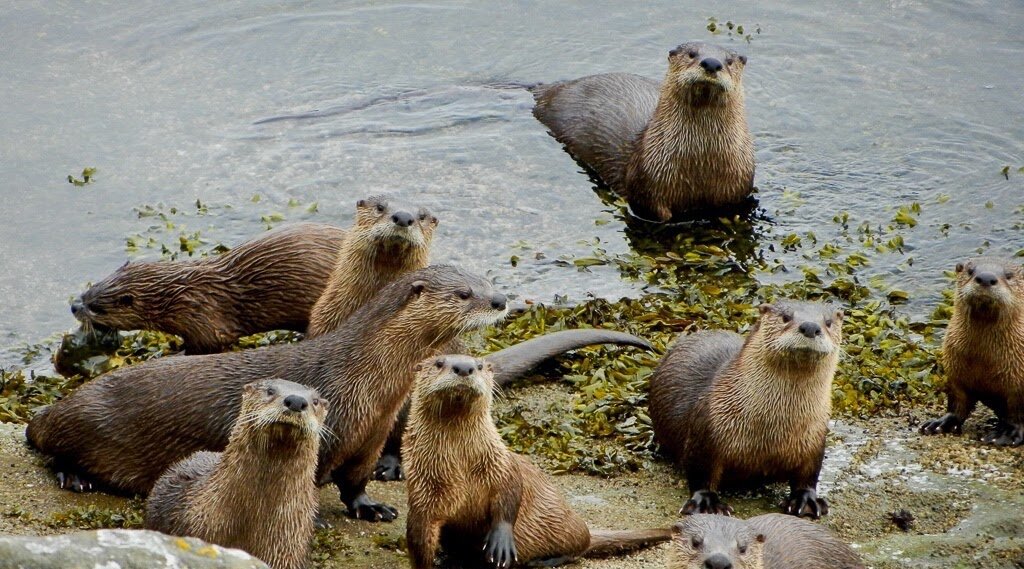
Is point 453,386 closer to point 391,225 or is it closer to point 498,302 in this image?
point 498,302

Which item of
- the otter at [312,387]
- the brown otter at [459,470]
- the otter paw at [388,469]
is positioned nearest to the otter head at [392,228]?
the otter at [312,387]

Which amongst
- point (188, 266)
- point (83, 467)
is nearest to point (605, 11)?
point (188, 266)

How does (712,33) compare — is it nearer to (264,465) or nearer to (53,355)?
(53,355)

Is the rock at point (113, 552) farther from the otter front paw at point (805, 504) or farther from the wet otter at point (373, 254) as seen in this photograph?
the wet otter at point (373, 254)

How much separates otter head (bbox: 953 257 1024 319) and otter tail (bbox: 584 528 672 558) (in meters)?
1.46

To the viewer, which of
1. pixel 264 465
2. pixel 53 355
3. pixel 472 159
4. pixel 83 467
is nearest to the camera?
pixel 264 465

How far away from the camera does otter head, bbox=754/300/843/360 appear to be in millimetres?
4555

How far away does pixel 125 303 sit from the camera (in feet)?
19.8

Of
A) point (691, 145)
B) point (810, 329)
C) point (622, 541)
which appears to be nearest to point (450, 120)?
point (691, 145)

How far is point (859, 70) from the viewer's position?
29.6 ft

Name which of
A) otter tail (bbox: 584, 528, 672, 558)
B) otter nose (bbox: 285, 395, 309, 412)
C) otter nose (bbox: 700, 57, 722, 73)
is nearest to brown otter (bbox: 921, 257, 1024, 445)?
otter tail (bbox: 584, 528, 672, 558)

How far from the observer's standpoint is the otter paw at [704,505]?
185 inches

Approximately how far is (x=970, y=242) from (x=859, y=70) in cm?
225

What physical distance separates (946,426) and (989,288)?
0.53 meters
